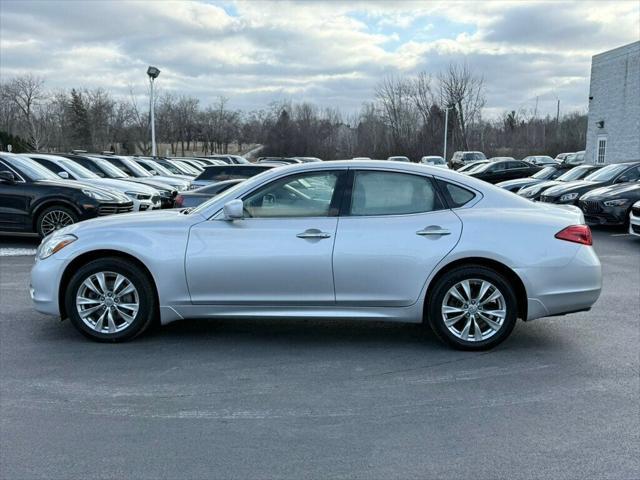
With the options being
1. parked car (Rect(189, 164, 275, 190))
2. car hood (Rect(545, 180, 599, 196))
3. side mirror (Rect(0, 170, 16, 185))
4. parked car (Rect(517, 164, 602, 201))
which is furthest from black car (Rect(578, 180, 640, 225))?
side mirror (Rect(0, 170, 16, 185))

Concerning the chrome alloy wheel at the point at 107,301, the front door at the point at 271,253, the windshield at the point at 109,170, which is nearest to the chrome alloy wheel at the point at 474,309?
the front door at the point at 271,253

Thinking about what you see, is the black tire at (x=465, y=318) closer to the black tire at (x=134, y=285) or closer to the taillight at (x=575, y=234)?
the taillight at (x=575, y=234)

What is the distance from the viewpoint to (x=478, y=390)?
4.32 metres

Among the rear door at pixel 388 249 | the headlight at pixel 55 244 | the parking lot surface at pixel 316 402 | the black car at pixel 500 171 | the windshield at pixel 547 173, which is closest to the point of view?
the parking lot surface at pixel 316 402

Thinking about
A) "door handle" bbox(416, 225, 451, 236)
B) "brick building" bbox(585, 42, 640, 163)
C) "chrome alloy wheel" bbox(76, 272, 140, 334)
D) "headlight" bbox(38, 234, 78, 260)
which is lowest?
"chrome alloy wheel" bbox(76, 272, 140, 334)

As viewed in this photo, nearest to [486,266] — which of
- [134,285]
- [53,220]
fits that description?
[134,285]

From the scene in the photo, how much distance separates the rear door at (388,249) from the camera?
4961 millimetres

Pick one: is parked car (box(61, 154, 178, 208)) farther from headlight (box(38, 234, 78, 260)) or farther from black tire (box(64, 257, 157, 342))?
black tire (box(64, 257, 157, 342))

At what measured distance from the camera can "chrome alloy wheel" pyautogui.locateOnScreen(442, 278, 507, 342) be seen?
16.5 feet

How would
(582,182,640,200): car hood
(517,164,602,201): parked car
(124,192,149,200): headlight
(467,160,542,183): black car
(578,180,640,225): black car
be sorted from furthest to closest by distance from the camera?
(467,160,542,183): black car, (517,164,602,201): parked car, (124,192,149,200): headlight, (582,182,640,200): car hood, (578,180,640,225): black car

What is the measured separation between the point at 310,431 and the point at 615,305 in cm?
470

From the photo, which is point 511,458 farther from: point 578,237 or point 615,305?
point 615,305

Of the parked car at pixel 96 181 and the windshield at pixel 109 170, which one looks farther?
the windshield at pixel 109 170

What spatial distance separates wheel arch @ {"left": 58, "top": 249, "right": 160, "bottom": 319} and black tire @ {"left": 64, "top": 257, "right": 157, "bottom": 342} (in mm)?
25
